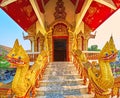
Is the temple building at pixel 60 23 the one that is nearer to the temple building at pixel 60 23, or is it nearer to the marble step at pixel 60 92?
the temple building at pixel 60 23

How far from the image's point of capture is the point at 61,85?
6.45 meters

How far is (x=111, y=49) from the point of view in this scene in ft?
14.6

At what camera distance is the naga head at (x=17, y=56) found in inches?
164

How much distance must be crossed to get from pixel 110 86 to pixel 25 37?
884 cm

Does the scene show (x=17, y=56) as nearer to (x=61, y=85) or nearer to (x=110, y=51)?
(x=110, y=51)

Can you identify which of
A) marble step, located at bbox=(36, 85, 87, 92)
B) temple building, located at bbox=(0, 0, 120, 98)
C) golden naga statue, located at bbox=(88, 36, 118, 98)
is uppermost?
temple building, located at bbox=(0, 0, 120, 98)

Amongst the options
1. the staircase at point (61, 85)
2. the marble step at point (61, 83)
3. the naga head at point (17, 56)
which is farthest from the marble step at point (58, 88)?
the naga head at point (17, 56)

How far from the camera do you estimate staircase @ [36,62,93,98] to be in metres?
5.76

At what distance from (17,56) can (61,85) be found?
8.33 feet

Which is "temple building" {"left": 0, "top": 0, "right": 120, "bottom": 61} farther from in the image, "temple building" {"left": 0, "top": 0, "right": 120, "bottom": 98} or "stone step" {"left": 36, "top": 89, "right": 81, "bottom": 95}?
"stone step" {"left": 36, "top": 89, "right": 81, "bottom": 95}

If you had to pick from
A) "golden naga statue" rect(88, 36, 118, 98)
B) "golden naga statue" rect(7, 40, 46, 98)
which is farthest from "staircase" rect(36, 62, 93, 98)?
"golden naga statue" rect(7, 40, 46, 98)

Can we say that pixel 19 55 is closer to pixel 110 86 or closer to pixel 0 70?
pixel 110 86

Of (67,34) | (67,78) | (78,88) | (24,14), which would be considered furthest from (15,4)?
(78,88)

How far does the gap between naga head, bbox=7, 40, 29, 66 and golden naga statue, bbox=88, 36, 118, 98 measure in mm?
1450
